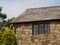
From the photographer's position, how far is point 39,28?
2809 cm

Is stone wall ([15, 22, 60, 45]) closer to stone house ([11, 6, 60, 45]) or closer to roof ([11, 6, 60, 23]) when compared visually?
stone house ([11, 6, 60, 45])

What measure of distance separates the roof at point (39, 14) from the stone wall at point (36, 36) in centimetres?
74

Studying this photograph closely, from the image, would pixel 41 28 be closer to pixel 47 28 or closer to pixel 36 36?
pixel 47 28

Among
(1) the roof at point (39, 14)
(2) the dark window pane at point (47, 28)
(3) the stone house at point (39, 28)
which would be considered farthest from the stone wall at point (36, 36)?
(1) the roof at point (39, 14)

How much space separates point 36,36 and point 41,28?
1.03 m

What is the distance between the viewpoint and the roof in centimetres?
2787

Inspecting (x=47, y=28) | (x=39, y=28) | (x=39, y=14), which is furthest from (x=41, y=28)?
(x=39, y=14)

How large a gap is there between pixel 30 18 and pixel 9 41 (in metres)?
3.57

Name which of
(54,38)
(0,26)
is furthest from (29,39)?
(0,26)

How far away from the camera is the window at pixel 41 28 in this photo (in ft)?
90.3

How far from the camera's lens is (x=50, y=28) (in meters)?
27.1

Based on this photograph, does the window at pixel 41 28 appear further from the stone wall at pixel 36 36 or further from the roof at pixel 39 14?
the roof at pixel 39 14

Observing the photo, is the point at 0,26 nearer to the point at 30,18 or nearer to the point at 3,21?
the point at 3,21

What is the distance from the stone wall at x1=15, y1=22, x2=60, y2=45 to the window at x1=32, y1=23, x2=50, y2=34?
1.37 feet
